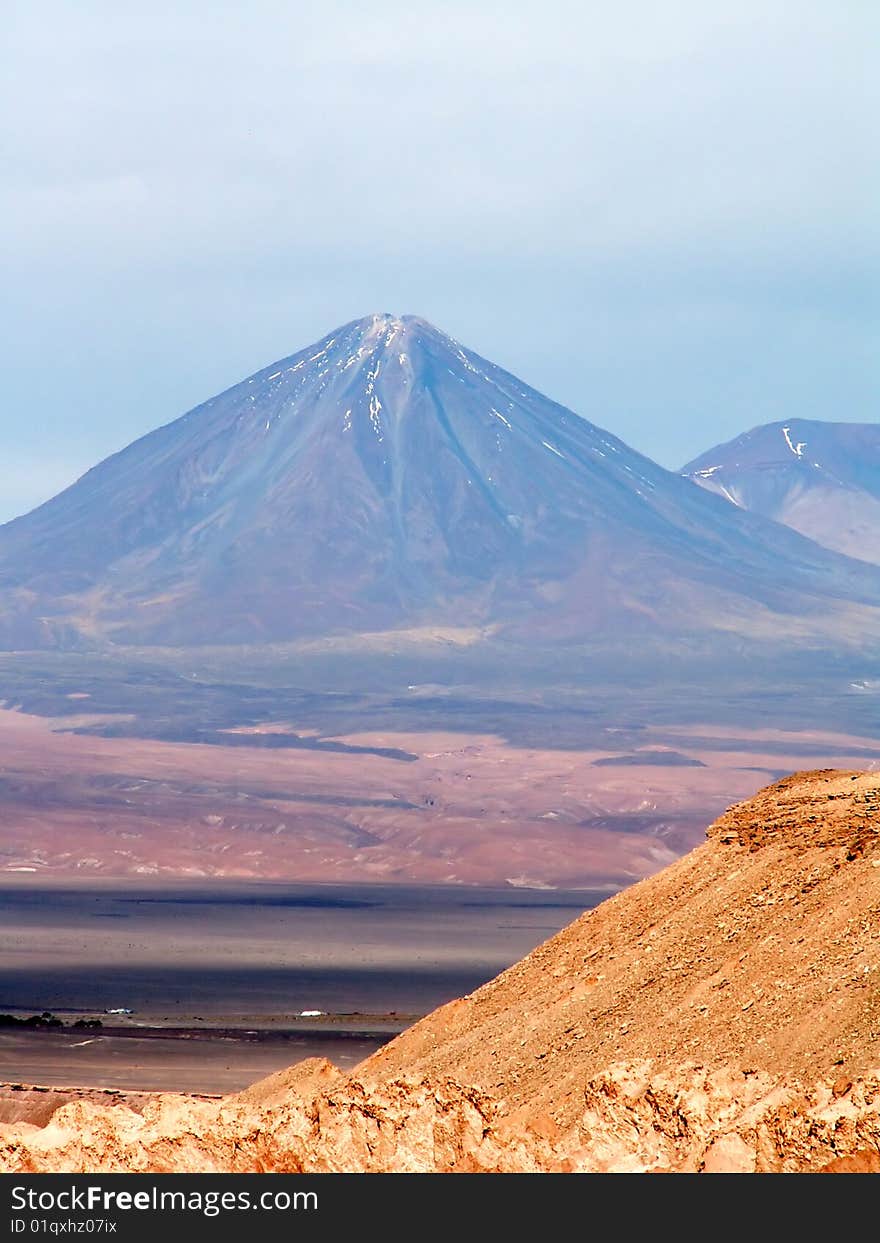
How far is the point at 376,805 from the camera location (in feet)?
510

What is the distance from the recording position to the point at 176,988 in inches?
3049

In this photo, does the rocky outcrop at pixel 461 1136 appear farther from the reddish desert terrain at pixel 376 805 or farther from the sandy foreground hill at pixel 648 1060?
the reddish desert terrain at pixel 376 805

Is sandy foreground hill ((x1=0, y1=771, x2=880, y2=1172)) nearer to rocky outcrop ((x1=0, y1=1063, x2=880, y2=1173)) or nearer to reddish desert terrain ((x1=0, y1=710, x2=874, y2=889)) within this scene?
rocky outcrop ((x1=0, y1=1063, x2=880, y2=1173))

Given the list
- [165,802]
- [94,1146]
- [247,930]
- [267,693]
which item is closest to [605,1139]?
[94,1146]

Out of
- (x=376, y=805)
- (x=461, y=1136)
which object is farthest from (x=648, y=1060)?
(x=376, y=805)

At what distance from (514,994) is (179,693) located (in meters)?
163

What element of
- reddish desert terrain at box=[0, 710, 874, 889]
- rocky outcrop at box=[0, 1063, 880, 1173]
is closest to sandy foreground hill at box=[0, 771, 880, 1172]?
rocky outcrop at box=[0, 1063, 880, 1173]

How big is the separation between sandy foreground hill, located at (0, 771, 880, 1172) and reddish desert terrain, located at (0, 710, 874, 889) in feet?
339

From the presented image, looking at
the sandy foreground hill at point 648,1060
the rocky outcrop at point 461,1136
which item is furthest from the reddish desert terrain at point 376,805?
the rocky outcrop at point 461,1136

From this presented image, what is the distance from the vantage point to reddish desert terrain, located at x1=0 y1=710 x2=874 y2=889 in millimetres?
141250

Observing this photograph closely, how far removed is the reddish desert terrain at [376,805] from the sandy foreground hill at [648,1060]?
10331 centimetres

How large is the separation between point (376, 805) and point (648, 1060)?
430 feet

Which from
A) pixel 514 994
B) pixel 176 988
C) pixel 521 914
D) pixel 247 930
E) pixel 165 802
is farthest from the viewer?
pixel 165 802

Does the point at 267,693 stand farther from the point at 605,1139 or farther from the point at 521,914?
the point at 605,1139
